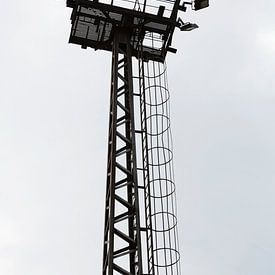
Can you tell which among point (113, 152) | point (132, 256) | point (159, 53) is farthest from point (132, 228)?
point (159, 53)

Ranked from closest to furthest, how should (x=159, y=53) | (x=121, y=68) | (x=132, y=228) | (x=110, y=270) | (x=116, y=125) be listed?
(x=110, y=270) < (x=132, y=228) < (x=116, y=125) < (x=121, y=68) < (x=159, y=53)

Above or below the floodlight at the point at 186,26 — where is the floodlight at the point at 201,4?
above

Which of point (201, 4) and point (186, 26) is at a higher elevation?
point (201, 4)

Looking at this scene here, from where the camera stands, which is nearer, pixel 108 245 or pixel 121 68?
pixel 108 245

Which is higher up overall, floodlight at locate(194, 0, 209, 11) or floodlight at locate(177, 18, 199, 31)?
floodlight at locate(194, 0, 209, 11)

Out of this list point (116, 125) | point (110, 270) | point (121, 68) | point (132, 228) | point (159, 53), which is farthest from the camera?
point (159, 53)

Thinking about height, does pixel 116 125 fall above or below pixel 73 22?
below

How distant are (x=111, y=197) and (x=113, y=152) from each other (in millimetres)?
1183

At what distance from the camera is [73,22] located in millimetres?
18094

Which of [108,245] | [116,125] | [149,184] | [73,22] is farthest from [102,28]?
[108,245]

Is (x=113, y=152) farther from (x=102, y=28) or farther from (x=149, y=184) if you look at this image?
(x=102, y=28)

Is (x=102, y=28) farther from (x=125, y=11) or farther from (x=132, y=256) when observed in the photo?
(x=132, y=256)

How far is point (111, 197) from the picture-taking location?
15.3 metres

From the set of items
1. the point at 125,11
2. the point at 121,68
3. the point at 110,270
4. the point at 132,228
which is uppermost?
the point at 125,11
